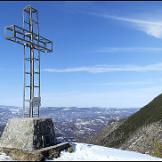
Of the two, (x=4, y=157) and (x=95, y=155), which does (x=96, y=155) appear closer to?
(x=95, y=155)

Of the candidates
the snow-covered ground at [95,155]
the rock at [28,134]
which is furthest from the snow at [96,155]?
the rock at [28,134]

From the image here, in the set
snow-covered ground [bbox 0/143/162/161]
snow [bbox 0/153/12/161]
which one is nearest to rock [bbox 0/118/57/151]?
snow [bbox 0/153/12/161]

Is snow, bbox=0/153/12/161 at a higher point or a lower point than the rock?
lower

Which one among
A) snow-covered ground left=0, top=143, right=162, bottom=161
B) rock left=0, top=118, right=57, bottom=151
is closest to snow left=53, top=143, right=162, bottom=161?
snow-covered ground left=0, top=143, right=162, bottom=161

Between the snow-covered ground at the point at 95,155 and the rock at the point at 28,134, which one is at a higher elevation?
the rock at the point at 28,134

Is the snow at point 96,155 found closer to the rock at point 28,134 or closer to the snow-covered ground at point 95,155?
the snow-covered ground at point 95,155

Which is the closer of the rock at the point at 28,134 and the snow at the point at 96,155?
the snow at the point at 96,155

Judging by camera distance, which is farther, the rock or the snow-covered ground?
the rock

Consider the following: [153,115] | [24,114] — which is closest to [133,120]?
[153,115]

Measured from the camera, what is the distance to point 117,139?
85.8 meters

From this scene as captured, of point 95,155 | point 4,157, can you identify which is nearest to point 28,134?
point 4,157

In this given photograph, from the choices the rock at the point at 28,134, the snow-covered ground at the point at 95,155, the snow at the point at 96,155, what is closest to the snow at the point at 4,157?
the snow-covered ground at the point at 95,155

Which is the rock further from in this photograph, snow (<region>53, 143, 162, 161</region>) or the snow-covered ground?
snow (<region>53, 143, 162, 161</region>)

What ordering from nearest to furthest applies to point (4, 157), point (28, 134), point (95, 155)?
1. point (4, 157)
2. point (95, 155)
3. point (28, 134)
